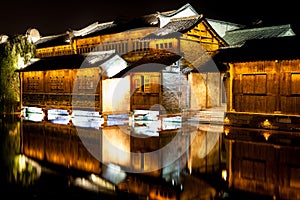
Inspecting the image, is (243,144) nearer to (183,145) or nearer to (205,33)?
(183,145)

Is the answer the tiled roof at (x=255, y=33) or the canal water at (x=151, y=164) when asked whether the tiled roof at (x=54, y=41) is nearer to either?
the tiled roof at (x=255, y=33)

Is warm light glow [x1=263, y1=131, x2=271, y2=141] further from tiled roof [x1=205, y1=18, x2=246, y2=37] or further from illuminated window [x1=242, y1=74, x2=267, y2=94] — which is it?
tiled roof [x1=205, y1=18, x2=246, y2=37]

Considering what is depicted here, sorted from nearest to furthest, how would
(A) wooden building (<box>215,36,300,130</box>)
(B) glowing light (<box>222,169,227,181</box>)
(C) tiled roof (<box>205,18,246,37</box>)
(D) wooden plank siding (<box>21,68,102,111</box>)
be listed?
(B) glowing light (<box>222,169,227,181</box>), (A) wooden building (<box>215,36,300,130</box>), (D) wooden plank siding (<box>21,68,102,111</box>), (C) tiled roof (<box>205,18,246,37</box>)

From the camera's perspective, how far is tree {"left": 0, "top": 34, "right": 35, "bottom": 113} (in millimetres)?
37844

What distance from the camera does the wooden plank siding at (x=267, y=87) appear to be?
69.7 feet

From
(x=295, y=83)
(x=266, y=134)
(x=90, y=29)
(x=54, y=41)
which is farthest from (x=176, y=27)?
(x=54, y=41)

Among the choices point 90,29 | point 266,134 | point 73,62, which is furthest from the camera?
point 90,29

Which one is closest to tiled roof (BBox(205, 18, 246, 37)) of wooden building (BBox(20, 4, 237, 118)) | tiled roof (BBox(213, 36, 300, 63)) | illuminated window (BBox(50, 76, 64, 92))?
wooden building (BBox(20, 4, 237, 118))

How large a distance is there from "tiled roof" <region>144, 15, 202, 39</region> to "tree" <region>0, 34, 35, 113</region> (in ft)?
49.2

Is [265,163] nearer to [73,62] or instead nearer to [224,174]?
[224,174]

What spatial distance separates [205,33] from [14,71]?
63.2 ft

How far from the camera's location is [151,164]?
13.0m

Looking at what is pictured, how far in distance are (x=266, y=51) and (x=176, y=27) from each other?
1071cm

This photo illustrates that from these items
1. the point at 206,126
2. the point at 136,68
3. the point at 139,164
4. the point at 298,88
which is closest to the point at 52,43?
the point at 136,68
